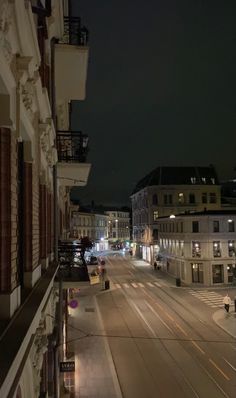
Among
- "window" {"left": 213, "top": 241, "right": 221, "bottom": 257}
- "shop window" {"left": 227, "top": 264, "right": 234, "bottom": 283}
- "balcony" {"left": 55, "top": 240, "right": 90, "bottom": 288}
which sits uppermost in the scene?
"balcony" {"left": 55, "top": 240, "right": 90, "bottom": 288}

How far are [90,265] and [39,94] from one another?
61.6 meters

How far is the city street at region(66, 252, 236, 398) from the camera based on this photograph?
673 inches

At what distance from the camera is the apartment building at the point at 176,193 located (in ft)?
225

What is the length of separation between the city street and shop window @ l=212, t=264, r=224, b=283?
668 centimetres

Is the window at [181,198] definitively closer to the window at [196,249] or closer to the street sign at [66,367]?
the window at [196,249]

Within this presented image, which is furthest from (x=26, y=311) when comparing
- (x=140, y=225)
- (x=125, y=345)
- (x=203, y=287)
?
(x=140, y=225)

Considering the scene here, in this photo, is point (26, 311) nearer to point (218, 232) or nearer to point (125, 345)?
point (125, 345)

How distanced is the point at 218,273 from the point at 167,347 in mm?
25174

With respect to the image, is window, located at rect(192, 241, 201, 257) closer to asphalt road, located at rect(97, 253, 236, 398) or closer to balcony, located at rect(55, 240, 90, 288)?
asphalt road, located at rect(97, 253, 236, 398)

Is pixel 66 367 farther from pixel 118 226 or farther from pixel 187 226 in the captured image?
pixel 118 226

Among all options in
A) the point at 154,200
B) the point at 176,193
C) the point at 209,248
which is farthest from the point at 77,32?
the point at 154,200

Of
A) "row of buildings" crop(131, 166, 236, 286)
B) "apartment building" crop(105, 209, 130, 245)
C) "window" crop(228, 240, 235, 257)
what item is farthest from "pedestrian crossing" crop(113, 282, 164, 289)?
"apartment building" crop(105, 209, 130, 245)

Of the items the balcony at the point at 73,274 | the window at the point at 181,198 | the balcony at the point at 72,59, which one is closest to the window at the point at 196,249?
the window at the point at 181,198

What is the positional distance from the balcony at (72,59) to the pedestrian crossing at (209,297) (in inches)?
1034
